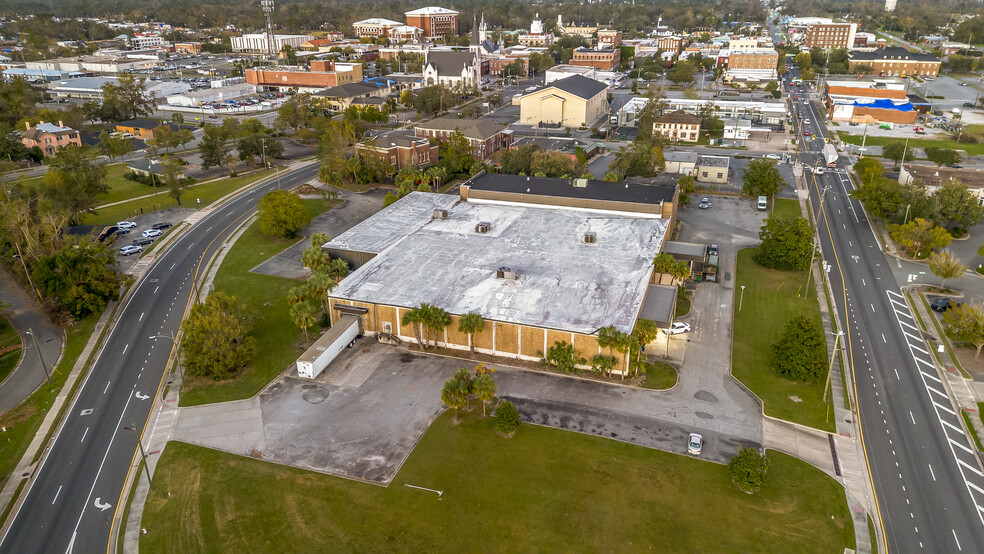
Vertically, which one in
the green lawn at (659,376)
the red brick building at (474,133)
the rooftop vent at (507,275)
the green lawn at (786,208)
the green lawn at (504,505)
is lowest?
the green lawn at (504,505)

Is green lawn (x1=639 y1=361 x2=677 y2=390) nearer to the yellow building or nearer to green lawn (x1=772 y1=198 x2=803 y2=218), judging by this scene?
green lawn (x1=772 y1=198 x2=803 y2=218)

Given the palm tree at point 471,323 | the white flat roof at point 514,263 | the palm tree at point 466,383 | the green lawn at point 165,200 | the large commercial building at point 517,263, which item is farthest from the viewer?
the green lawn at point 165,200

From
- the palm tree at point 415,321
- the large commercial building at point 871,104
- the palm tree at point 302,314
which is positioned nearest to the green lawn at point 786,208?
the palm tree at point 415,321

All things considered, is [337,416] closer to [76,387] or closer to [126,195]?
[76,387]

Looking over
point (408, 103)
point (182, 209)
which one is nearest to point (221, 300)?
point (182, 209)

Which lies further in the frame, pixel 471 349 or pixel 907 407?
pixel 471 349

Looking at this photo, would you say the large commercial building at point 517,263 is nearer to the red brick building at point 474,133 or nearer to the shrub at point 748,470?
the shrub at point 748,470
